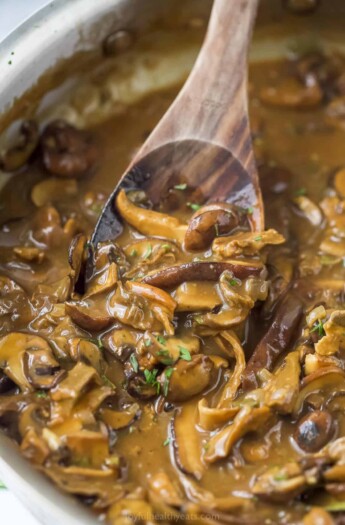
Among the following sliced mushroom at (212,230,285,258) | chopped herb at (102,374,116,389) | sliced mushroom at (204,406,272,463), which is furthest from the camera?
sliced mushroom at (212,230,285,258)

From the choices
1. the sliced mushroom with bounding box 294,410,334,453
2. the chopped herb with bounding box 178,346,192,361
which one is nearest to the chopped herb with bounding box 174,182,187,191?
the chopped herb with bounding box 178,346,192,361

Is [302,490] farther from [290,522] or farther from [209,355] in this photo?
[209,355]

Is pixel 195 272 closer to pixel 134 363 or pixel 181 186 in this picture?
pixel 134 363

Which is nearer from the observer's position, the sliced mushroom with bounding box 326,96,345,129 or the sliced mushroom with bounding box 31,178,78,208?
the sliced mushroom with bounding box 31,178,78,208

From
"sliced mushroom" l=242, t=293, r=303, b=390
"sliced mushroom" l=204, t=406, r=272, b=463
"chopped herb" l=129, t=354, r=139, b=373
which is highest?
"chopped herb" l=129, t=354, r=139, b=373

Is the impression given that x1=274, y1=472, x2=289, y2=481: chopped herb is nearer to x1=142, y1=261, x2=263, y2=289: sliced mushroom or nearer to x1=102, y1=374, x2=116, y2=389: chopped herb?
x1=102, y1=374, x2=116, y2=389: chopped herb

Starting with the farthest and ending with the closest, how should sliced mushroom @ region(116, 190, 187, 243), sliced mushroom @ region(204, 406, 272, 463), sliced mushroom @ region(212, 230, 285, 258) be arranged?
sliced mushroom @ region(116, 190, 187, 243) < sliced mushroom @ region(212, 230, 285, 258) < sliced mushroom @ region(204, 406, 272, 463)

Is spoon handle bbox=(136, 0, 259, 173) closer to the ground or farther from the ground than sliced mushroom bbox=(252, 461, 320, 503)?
farther from the ground
